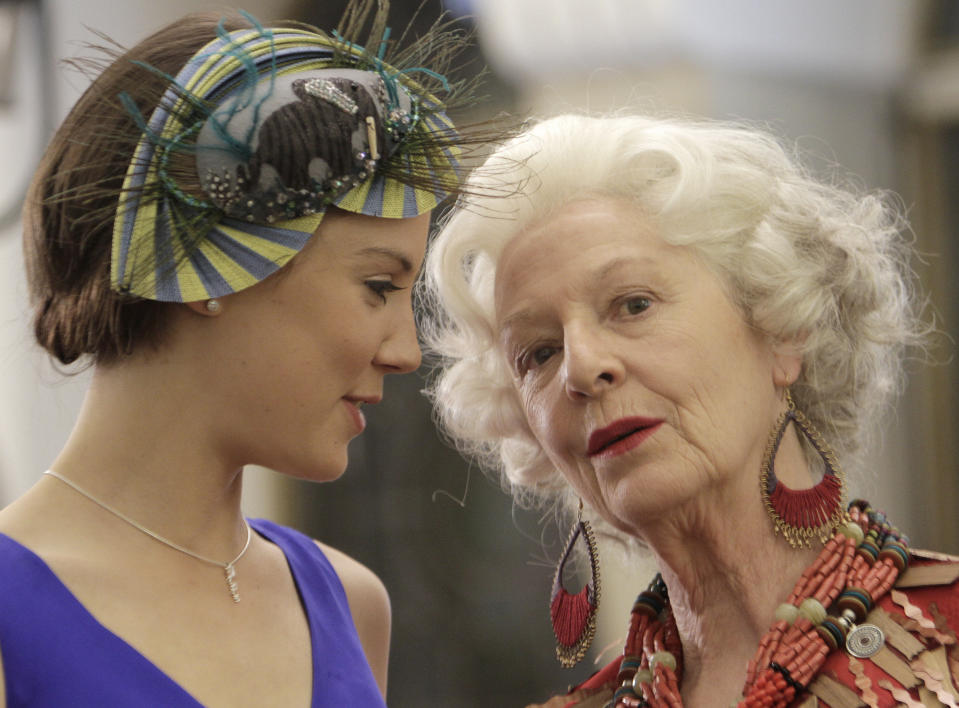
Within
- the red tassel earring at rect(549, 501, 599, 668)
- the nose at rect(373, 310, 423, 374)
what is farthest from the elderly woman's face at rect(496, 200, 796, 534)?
the nose at rect(373, 310, 423, 374)

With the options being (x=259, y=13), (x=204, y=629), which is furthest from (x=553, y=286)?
(x=259, y=13)

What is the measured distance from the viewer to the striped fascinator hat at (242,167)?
1.62 meters

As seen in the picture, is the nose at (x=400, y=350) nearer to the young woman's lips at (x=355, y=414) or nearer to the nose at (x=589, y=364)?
the young woman's lips at (x=355, y=414)

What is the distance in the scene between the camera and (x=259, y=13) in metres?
4.32

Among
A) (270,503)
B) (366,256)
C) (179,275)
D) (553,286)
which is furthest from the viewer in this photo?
(270,503)

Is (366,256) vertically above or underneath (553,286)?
above

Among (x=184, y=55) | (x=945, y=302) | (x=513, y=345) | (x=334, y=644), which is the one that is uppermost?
(x=184, y=55)

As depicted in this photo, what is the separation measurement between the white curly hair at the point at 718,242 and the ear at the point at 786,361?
0.03m

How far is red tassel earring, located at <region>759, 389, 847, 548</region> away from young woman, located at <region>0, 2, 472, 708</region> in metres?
0.70

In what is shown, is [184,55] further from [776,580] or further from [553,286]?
[776,580]

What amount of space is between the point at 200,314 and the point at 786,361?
41.2 inches

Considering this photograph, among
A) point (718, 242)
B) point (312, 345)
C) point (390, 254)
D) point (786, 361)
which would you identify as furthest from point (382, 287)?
point (786, 361)

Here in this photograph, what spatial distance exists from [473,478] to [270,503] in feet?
2.71

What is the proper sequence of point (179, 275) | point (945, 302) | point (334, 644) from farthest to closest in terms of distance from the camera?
point (945, 302) < point (334, 644) < point (179, 275)
